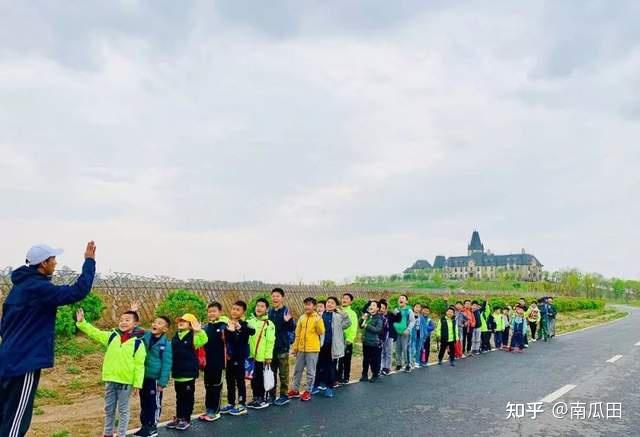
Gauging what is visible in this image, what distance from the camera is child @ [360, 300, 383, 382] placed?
35.2 feet

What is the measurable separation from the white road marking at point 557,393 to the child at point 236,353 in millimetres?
4975

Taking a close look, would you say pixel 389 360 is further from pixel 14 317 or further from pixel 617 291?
pixel 617 291

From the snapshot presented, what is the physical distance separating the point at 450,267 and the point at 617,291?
44779 millimetres

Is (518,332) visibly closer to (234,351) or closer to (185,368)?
(234,351)

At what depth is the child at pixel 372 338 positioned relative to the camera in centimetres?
1074

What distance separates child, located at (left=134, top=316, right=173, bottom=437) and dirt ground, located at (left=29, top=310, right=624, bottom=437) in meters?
0.71

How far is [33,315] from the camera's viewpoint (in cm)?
459

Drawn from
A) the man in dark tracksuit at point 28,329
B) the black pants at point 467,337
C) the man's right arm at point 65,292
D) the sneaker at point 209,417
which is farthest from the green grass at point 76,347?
the black pants at point 467,337

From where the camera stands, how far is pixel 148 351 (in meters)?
6.59

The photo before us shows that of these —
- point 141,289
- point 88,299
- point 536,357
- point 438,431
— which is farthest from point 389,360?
point 141,289

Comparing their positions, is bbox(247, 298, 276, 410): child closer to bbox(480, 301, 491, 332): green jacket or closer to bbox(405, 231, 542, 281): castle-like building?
bbox(480, 301, 491, 332): green jacket

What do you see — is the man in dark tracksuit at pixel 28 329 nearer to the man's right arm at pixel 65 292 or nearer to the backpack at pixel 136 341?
the man's right arm at pixel 65 292

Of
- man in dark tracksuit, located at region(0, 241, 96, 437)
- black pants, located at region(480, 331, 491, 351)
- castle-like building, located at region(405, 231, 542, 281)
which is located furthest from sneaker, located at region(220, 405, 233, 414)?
castle-like building, located at region(405, 231, 542, 281)

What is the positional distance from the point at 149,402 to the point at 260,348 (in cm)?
208
